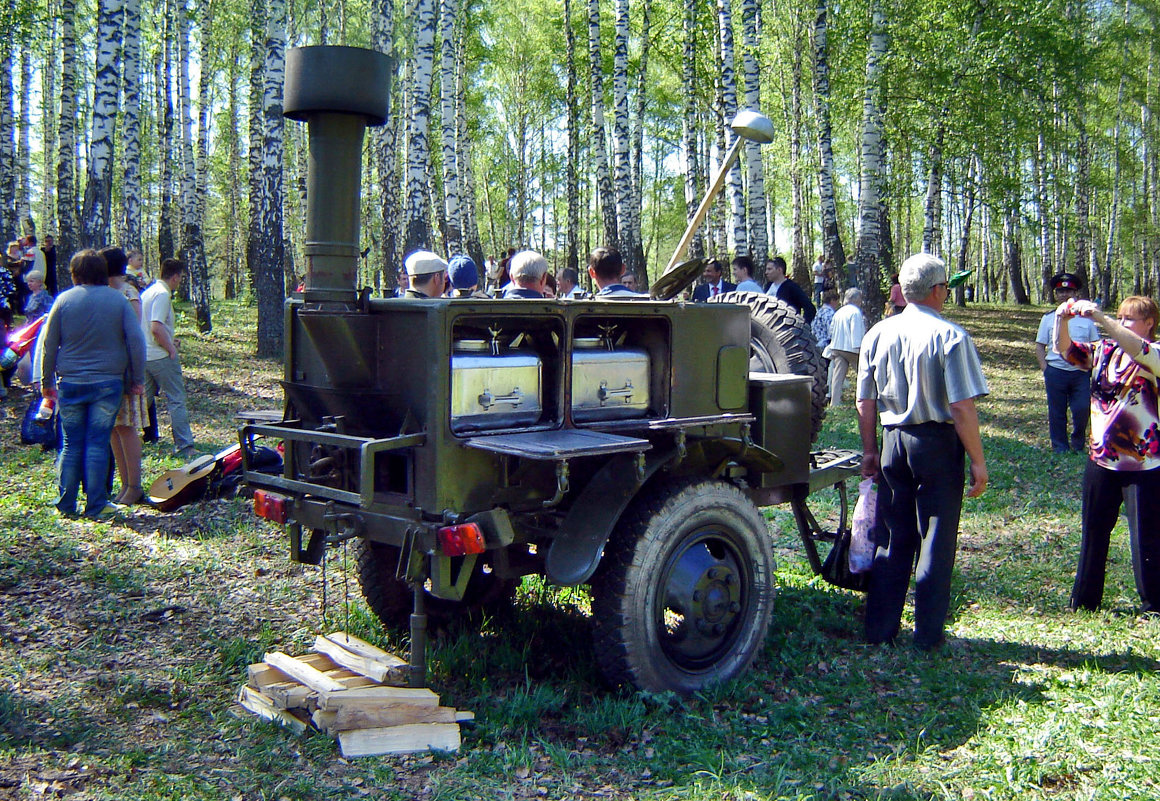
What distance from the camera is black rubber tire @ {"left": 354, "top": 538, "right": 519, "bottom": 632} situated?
514 centimetres

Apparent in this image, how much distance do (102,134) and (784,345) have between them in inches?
446

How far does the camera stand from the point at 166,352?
9328 mm

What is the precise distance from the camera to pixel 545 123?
40.4 metres

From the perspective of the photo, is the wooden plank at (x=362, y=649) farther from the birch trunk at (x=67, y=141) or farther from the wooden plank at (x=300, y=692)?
the birch trunk at (x=67, y=141)

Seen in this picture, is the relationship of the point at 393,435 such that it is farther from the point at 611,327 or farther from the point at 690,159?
the point at 690,159

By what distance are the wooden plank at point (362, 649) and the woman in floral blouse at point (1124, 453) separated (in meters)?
3.93

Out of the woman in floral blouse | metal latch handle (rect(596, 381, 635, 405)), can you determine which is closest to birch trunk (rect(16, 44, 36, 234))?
metal latch handle (rect(596, 381, 635, 405))

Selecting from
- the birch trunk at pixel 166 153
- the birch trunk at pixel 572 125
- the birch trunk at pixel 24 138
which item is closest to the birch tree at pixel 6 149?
the birch trunk at pixel 166 153

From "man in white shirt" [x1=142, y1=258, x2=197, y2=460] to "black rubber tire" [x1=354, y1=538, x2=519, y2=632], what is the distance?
4.80 metres

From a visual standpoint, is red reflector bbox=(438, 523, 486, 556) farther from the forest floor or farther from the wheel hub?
the wheel hub

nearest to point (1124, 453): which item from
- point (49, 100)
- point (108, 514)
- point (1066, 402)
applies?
point (1066, 402)

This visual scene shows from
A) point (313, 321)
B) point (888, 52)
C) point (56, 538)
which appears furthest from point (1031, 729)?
point (888, 52)

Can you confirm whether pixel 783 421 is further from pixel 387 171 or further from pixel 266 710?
pixel 387 171

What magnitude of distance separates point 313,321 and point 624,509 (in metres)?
1.55
